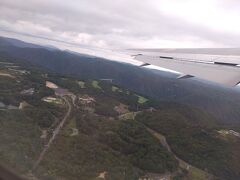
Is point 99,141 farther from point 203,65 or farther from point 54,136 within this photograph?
point 203,65

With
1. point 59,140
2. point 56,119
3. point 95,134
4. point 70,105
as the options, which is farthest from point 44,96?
→ point 59,140

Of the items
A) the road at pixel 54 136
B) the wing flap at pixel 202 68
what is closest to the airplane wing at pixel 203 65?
the wing flap at pixel 202 68

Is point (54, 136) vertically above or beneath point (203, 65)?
beneath

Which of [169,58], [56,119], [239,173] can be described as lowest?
[239,173]

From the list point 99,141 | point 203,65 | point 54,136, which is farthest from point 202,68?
point 99,141

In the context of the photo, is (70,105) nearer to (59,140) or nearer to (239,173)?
(59,140)

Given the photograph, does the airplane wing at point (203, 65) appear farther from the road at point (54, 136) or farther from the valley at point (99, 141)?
the road at point (54, 136)

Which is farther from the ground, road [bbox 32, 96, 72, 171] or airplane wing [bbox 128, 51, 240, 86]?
airplane wing [bbox 128, 51, 240, 86]

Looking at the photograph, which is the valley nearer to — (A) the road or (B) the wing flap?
(A) the road

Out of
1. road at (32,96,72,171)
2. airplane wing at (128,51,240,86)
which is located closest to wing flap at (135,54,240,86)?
airplane wing at (128,51,240,86)
